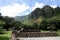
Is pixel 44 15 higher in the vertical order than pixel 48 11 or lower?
lower

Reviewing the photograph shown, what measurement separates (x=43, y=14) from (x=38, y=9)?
1.71 meters

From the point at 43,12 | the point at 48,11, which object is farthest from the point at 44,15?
the point at 48,11

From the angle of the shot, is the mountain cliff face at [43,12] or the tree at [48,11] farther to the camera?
the mountain cliff face at [43,12]

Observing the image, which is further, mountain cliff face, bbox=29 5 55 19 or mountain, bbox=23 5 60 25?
mountain cliff face, bbox=29 5 55 19

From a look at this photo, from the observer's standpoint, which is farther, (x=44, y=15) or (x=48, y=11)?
(x=44, y=15)

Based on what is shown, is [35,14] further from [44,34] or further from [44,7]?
[44,34]

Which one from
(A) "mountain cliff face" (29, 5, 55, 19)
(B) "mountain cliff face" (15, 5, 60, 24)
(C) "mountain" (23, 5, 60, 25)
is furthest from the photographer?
(A) "mountain cliff face" (29, 5, 55, 19)

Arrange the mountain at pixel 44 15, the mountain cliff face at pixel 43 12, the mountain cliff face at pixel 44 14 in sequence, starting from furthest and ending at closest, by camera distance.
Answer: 1. the mountain cliff face at pixel 43 12
2. the mountain cliff face at pixel 44 14
3. the mountain at pixel 44 15

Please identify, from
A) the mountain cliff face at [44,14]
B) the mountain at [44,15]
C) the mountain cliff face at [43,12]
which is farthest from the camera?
A: the mountain cliff face at [43,12]

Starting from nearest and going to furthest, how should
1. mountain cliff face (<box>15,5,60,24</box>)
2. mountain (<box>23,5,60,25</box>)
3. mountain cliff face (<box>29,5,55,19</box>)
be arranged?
mountain (<box>23,5,60,25</box>)
mountain cliff face (<box>15,5,60,24</box>)
mountain cliff face (<box>29,5,55,19</box>)

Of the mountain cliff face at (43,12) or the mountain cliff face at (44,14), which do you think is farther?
the mountain cliff face at (43,12)

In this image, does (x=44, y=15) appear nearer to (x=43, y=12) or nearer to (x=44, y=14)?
(x=44, y=14)

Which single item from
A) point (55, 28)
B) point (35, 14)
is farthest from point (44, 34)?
point (35, 14)

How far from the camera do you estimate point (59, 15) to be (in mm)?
43031
